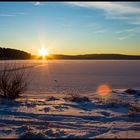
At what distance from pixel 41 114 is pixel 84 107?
2.45 m

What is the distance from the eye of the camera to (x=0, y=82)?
14930mm

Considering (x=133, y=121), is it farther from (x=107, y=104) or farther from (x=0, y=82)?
(x=0, y=82)

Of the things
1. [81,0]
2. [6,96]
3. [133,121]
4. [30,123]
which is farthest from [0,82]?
[81,0]

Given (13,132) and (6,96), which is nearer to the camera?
(13,132)

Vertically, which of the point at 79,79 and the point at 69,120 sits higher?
the point at 79,79

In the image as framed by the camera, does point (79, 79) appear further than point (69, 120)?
Yes

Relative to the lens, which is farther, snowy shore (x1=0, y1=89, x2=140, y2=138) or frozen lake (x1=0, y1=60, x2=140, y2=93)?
frozen lake (x1=0, y1=60, x2=140, y2=93)

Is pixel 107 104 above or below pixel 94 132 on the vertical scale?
above

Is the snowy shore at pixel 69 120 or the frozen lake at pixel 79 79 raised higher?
the frozen lake at pixel 79 79

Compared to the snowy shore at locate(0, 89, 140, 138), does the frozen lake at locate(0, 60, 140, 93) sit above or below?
above

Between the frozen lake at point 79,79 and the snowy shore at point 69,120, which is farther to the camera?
the frozen lake at point 79,79

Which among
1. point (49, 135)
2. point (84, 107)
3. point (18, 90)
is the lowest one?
point (49, 135)


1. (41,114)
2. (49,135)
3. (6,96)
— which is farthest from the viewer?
(6,96)

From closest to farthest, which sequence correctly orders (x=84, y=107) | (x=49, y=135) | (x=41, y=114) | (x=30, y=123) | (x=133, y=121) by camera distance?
1. (x=49, y=135)
2. (x=30, y=123)
3. (x=133, y=121)
4. (x=41, y=114)
5. (x=84, y=107)
